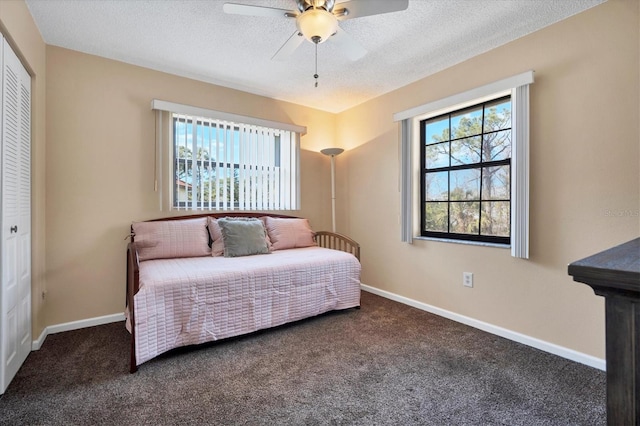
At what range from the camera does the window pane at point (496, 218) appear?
99.1 inches

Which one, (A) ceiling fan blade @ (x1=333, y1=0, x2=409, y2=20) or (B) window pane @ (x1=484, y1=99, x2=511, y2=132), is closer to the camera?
(A) ceiling fan blade @ (x1=333, y1=0, x2=409, y2=20)

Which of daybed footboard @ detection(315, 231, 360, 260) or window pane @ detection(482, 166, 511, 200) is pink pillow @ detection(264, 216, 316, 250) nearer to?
daybed footboard @ detection(315, 231, 360, 260)

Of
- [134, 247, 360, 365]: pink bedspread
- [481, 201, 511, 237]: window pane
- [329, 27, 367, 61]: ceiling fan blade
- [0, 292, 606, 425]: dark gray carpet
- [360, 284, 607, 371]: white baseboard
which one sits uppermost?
[329, 27, 367, 61]: ceiling fan blade

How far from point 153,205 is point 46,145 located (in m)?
0.89

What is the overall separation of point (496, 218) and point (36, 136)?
3.64 metres

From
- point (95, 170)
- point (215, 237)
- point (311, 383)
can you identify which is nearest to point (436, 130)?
point (215, 237)

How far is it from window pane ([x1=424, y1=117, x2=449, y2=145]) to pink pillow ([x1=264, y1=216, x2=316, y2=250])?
1.63 meters

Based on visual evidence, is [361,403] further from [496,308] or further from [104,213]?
[104,213]

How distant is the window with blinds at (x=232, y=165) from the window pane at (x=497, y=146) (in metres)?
2.07

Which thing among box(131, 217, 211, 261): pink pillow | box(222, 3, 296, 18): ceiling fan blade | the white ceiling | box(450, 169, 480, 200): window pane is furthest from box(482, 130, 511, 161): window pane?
box(131, 217, 211, 261): pink pillow

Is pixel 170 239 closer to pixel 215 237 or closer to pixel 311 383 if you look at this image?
pixel 215 237

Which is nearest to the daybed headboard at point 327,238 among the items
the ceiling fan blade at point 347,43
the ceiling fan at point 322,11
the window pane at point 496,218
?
the window pane at point 496,218

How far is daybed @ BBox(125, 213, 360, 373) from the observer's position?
196cm

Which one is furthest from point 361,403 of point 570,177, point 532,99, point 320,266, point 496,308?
point 532,99
